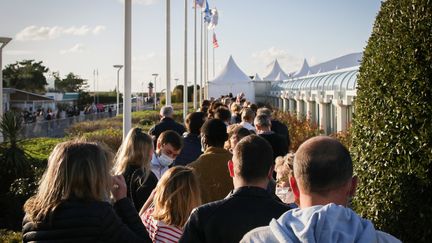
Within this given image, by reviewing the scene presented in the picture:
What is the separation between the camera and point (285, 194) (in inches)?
202

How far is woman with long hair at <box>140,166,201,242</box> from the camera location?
161 inches

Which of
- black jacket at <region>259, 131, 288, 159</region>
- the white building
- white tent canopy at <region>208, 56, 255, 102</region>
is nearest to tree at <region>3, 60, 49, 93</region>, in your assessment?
white tent canopy at <region>208, 56, 255, 102</region>

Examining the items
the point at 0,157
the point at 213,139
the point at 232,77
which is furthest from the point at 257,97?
the point at 213,139

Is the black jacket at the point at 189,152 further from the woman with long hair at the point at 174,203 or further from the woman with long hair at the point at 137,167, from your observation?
the woman with long hair at the point at 174,203

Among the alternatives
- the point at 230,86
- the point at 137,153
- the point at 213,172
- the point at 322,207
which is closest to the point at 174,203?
the point at 213,172

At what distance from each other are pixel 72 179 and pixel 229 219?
3.10 ft

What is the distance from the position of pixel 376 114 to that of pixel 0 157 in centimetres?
995

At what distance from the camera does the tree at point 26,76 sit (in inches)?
3575

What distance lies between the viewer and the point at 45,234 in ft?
11.0

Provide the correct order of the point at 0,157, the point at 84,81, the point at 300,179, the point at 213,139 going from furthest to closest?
1. the point at 84,81
2. the point at 0,157
3. the point at 213,139
4. the point at 300,179

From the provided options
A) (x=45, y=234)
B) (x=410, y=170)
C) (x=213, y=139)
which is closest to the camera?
(x=45, y=234)

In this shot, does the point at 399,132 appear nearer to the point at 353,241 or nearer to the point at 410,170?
the point at 410,170

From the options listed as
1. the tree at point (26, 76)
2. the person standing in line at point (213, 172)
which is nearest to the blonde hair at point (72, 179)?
the person standing in line at point (213, 172)

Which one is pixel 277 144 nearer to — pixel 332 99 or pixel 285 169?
pixel 285 169
